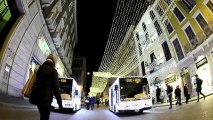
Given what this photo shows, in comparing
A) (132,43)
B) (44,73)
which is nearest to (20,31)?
(44,73)

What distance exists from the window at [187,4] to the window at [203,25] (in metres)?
1.54

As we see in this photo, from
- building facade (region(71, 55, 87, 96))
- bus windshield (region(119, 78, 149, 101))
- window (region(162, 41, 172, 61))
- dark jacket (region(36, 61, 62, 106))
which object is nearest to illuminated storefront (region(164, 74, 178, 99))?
window (region(162, 41, 172, 61))

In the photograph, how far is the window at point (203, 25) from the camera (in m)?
22.4

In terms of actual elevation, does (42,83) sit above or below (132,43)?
below

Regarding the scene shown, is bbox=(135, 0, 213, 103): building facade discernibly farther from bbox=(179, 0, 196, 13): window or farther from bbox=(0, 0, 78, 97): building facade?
bbox=(0, 0, 78, 97): building facade

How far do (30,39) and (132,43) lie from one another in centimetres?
2825

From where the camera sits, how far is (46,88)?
4848mm

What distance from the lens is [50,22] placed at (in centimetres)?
2386

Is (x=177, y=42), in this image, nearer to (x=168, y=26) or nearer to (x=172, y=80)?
(x=168, y=26)

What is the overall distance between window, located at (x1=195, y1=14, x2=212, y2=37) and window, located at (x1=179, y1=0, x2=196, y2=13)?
5.05 feet

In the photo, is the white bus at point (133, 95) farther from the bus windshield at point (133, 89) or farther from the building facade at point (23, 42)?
the building facade at point (23, 42)

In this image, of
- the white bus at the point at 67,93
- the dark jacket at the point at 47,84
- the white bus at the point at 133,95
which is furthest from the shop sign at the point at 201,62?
the dark jacket at the point at 47,84

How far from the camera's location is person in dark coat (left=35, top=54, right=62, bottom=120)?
473cm

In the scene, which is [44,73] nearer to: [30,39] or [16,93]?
[16,93]
